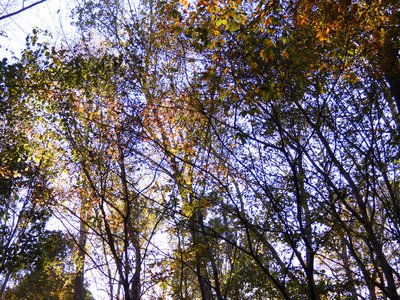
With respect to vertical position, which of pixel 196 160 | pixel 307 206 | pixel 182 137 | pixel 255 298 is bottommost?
pixel 255 298

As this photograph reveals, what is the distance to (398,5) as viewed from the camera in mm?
6223

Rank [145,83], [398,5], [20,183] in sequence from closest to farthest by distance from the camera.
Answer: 1. [398,5]
2. [145,83]
3. [20,183]

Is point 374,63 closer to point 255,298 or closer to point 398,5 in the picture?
point 398,5

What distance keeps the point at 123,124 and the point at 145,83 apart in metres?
1.61

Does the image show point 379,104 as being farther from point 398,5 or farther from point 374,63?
point 398,5

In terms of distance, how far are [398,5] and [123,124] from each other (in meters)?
5.49

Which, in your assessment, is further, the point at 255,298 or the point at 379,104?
the point at 255,298

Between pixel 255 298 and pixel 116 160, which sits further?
pixel 255 298

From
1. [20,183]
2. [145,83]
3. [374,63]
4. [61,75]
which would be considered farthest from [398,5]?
[20,183]

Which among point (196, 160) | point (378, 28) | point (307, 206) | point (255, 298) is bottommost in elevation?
point (255, 298)

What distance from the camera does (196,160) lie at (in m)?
7.84

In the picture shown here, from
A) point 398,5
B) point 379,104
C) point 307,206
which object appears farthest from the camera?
point 307,206

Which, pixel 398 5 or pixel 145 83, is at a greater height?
pixel 145 83

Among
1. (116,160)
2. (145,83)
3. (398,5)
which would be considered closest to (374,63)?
(398,5)
